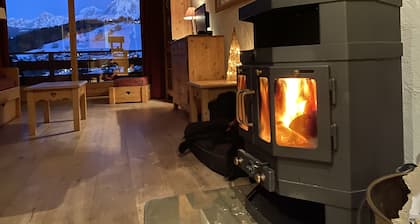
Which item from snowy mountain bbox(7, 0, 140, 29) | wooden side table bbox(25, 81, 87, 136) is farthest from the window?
wooden side table bbox(25, 81, 87, 136)

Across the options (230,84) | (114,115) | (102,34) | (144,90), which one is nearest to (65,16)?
(102,34)

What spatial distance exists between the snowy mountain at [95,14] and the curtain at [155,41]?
79 cm

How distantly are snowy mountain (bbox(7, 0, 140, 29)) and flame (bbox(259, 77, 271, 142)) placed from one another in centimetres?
667

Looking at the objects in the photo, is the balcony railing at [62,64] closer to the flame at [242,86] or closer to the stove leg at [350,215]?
the flame at [242,86]

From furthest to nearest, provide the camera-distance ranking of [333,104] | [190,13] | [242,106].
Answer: [190,13] < [242,106] < [333,104]

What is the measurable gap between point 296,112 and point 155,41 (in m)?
5.95

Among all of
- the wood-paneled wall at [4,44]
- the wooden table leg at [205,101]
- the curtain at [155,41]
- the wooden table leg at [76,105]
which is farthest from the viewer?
the curtain at [155,41]

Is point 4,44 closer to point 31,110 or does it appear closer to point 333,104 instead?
point 31,110

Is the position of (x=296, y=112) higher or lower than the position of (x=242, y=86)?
lower

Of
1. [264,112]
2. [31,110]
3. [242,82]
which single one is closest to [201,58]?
[31,110]

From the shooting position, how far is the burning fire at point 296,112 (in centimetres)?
141

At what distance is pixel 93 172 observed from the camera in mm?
2537

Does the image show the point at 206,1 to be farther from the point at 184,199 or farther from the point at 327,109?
the point at 327,109

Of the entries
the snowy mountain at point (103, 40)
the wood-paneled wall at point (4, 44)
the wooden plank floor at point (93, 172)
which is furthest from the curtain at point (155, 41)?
the wooden plank floor at point (93, 172)
